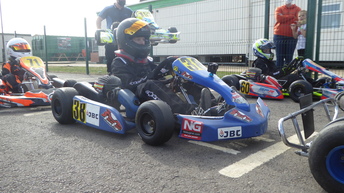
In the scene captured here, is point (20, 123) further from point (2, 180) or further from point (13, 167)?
point (2, 180)

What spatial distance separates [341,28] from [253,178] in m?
6.93

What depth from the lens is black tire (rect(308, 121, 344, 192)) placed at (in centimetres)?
169

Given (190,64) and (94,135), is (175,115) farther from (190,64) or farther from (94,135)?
(94,135)

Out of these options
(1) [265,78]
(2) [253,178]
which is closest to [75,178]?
(2) [253,178]

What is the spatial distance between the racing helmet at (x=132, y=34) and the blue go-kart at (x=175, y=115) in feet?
1.55

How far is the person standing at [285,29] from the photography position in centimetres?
681

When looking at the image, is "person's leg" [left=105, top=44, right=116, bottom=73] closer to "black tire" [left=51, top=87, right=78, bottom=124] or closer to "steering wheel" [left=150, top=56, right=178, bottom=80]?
"black tire" [left=51, top=87, right=78, bottom=124]

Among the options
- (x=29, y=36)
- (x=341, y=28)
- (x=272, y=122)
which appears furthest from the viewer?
(x=29, y=36)

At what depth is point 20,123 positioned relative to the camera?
3916 mm

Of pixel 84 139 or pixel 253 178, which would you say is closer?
pixel 253 178

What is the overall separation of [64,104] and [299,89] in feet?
12.8

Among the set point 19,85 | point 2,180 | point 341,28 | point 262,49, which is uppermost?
point 341,28

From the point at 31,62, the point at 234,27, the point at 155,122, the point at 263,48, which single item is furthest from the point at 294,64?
the point at 31,62

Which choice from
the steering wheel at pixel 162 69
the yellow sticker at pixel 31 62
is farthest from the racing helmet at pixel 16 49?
the steering wheel at pixel 162 69
